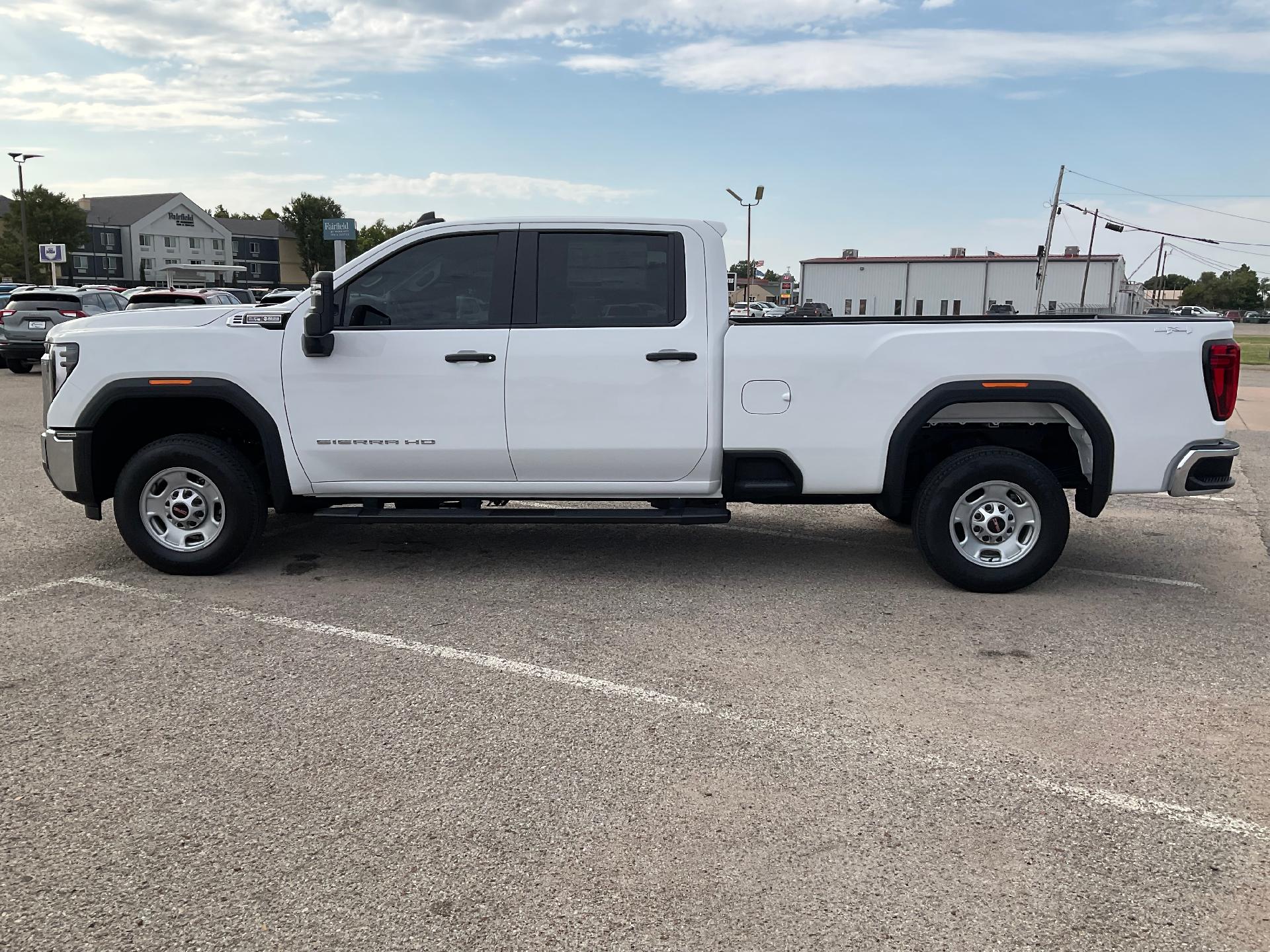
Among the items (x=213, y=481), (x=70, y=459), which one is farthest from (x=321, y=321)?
(x=70, y=459)

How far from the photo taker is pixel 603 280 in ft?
19.6

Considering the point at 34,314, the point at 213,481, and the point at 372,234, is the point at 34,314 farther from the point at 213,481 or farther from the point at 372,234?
the point at 372,234

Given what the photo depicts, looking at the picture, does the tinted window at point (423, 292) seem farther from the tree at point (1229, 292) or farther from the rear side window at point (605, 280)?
the tree at point (1229, 292)

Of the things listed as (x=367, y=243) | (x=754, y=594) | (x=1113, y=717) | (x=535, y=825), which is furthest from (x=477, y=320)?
(x=367, y=243)

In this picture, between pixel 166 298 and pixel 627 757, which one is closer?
pixel 627 757

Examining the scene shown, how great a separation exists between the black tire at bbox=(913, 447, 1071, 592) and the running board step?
1.15 m

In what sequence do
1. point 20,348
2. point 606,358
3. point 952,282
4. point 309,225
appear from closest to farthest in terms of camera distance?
→ point 606,358 < point 20,348 < point 952,282 < point 309,225

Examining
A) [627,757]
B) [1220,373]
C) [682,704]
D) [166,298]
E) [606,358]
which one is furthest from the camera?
[166,298]

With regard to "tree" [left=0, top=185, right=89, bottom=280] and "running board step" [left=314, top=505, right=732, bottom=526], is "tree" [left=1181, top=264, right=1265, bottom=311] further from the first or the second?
"running board step" [left=314, top=505, right=732, bottom=526]

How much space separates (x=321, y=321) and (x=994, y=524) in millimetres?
3960

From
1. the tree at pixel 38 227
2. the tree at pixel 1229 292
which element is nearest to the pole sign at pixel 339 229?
the tree at pixel 38 227

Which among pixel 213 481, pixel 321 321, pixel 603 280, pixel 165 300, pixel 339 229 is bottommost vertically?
pixel 213 481

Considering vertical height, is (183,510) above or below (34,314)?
below

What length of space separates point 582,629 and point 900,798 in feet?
7.07
